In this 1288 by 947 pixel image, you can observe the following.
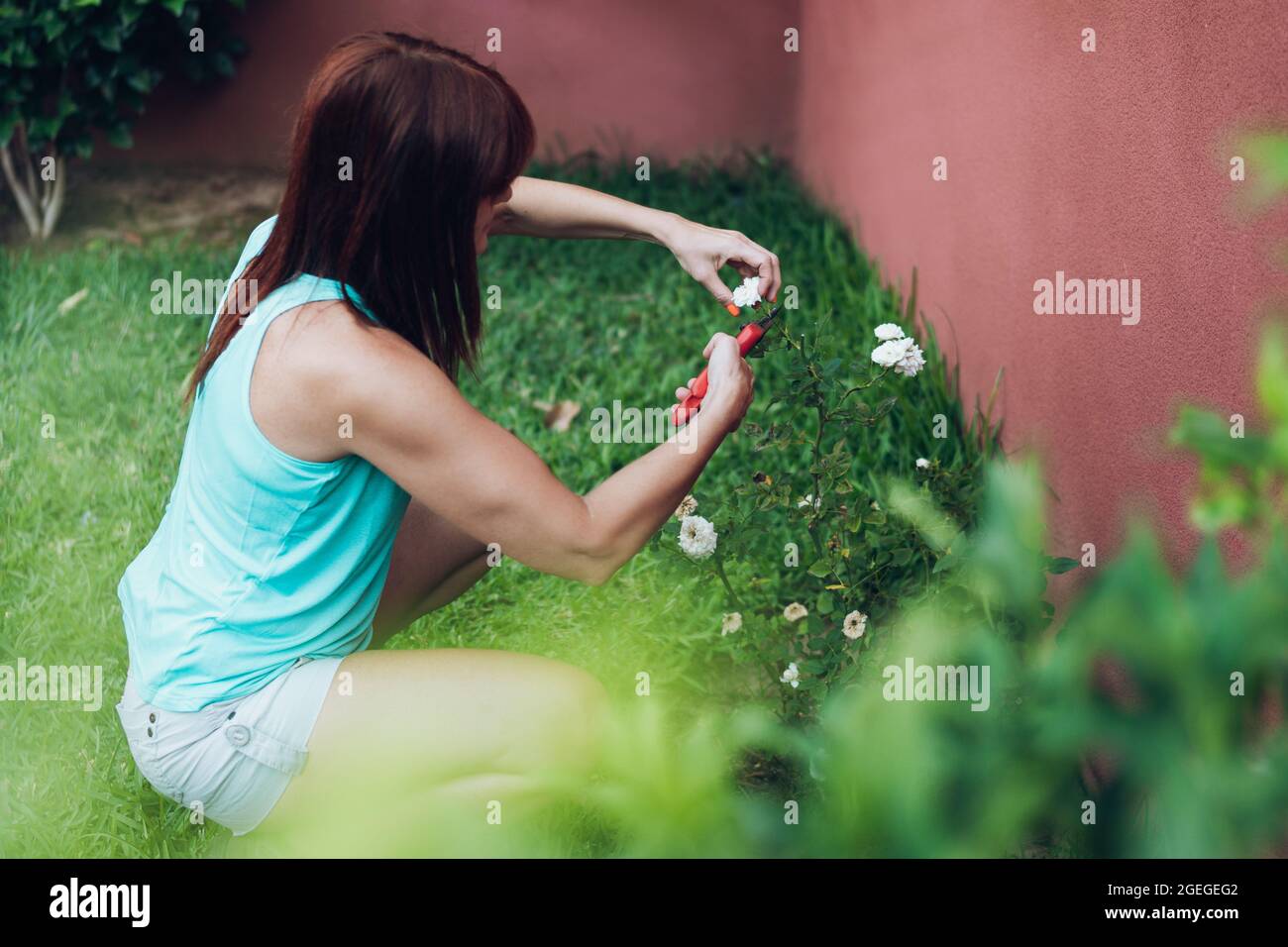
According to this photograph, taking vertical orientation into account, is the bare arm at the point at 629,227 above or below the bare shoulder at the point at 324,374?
above

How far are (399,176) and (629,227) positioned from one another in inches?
27.8

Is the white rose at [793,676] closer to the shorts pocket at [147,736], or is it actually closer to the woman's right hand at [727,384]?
the woman's right hand at [727,384]

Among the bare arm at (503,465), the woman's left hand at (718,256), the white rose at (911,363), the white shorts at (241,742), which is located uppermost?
the woman's left hand at (718,256)

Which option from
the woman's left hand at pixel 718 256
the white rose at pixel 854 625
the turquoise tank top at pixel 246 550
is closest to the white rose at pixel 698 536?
the white rose at pixel 854 625

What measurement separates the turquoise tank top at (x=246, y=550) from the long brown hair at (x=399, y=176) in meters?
0.06

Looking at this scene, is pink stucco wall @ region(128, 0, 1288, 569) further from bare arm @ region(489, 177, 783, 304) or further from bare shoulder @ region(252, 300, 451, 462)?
bare shoulder @ region(252, 300, 451, 462)

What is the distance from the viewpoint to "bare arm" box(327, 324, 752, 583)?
178cm

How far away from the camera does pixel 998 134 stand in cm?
321

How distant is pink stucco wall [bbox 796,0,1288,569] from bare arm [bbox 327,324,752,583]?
731mm

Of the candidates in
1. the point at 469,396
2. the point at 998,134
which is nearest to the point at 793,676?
the point at 998,134

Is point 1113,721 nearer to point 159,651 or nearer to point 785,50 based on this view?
point 159,651

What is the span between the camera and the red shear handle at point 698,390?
79.2 inches
